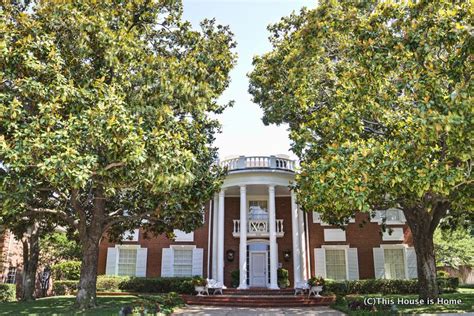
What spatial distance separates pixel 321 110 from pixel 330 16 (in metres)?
2.97

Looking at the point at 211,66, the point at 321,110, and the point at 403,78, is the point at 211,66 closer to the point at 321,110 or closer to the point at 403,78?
the point at 321,110

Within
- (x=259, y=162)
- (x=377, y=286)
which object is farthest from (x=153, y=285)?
(x=377, y=286)

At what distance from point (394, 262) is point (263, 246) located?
7.57 metres

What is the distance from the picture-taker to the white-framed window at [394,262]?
70.1ft

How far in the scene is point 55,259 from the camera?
938 inches

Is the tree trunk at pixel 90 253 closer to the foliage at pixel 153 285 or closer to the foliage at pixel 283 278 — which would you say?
the foliage at pixel 153 285

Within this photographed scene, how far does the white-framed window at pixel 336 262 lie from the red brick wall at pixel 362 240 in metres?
0.28

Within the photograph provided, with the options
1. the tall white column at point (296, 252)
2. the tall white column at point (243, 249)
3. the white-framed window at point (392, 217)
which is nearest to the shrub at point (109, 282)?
the tall white column at point (243, 249)

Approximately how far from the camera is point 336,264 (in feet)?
71.3

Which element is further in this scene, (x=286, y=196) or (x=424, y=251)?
(x=286, y=196)

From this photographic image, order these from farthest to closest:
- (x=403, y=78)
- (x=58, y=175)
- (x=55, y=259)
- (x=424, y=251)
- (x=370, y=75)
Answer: (x=55, y=259) < (x=424, y=251) < (x=370, y=75) < (x=403, y=78) < (x=58, y=175)

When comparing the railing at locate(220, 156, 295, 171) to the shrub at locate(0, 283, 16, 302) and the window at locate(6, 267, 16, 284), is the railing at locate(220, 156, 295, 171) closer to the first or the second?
the shrub at locate(0, 283, 16, 302)

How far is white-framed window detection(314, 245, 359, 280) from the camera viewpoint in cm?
2136

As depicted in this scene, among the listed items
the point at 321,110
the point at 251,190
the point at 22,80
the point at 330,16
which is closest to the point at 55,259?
the point at 251,190
